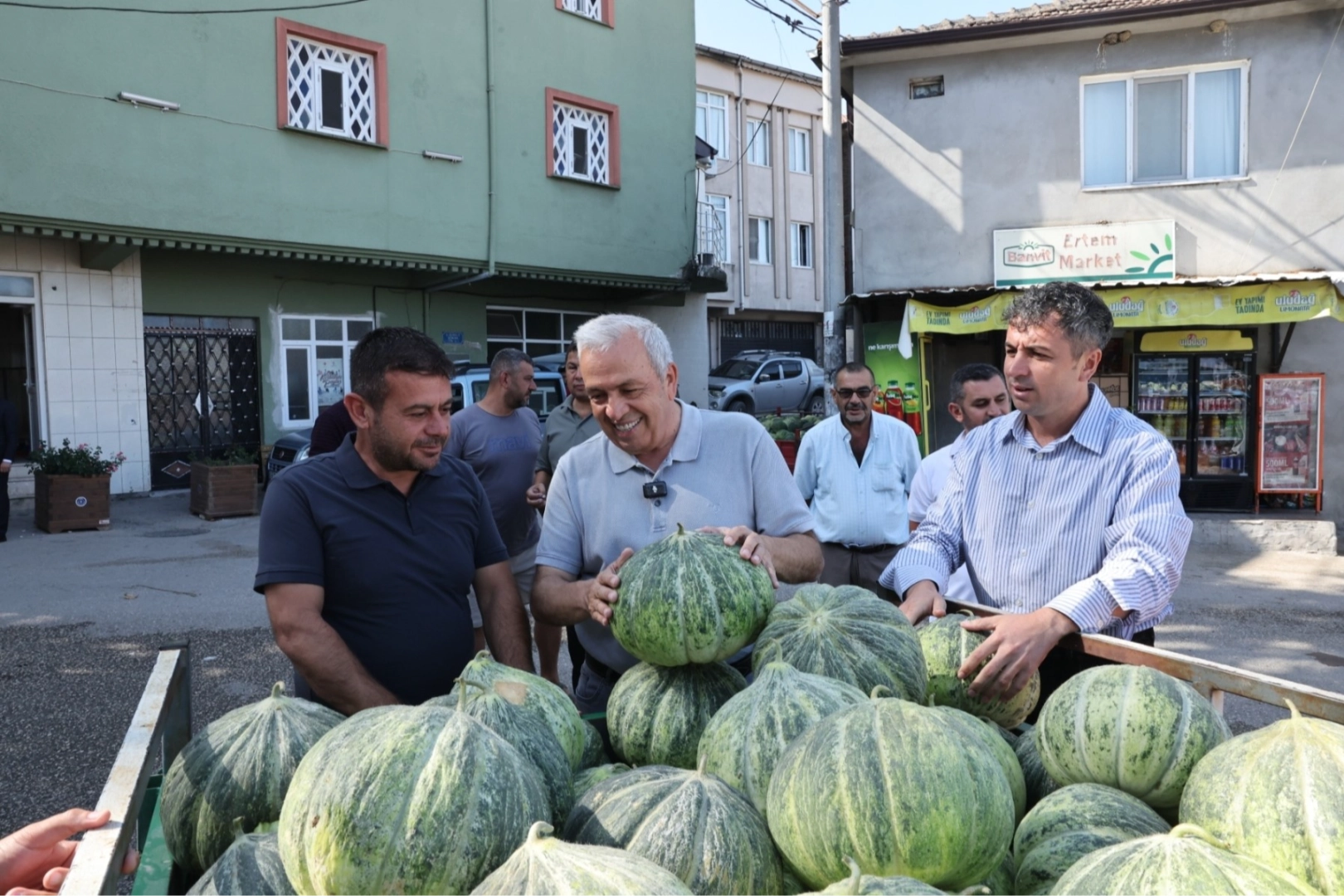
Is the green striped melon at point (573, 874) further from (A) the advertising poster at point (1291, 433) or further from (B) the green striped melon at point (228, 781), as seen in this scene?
(A) the advertising poster at point (1291, 433)

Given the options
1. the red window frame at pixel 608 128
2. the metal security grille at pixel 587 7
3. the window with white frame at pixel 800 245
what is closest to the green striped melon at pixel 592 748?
the red window frame at pixel 608 128

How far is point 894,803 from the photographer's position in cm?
146

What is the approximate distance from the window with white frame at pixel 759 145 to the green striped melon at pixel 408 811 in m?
32.1

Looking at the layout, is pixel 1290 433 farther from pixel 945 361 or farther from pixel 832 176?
pixel 832 176

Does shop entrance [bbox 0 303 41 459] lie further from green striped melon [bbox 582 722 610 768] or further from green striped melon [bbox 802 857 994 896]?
green striped melon [bbox 802 857 994 896]

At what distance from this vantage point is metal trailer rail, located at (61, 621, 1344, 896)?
147 centimetres

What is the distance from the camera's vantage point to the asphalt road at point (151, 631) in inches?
215

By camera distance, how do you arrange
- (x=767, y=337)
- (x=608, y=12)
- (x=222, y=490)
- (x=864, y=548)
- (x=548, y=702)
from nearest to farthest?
1. (x=548, y=702)
2. (x=864, y=548)
3. (x=222, y=490)
4. (x=608, y=12)
5. (x=767, y=337)

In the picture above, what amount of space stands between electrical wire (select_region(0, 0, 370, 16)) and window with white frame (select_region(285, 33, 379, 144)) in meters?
0.46

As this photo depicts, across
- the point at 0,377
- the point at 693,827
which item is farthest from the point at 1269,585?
the point at 0,377

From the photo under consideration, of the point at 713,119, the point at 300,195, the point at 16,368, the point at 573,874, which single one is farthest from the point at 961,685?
the point at 713,119

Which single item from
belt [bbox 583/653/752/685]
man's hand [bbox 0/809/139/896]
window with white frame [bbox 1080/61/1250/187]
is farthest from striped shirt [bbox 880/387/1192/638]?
window with white frame [bbox 1080/61/1250/187]

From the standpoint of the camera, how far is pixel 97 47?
512 inches

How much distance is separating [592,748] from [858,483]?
156 inches
